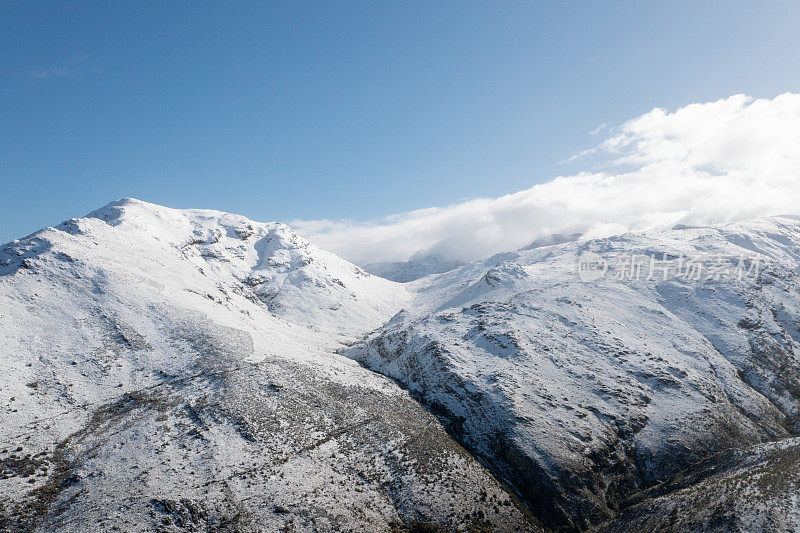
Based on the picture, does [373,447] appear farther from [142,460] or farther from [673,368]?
[673,368]

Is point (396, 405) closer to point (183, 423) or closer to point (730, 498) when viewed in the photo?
point (183, 423)

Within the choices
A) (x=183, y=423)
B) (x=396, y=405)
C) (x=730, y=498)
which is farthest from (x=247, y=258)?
(x=730, y=498)

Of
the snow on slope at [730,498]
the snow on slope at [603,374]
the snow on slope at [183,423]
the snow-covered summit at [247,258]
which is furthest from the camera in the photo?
the snow-covered summit at [247,258]

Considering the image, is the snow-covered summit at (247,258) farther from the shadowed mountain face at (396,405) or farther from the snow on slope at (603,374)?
the snow on slope at (603,374)

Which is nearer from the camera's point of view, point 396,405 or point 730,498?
point 730,498

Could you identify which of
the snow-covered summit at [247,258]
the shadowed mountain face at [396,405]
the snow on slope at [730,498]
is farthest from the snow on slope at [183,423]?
the snow-covered summit at [247,258]

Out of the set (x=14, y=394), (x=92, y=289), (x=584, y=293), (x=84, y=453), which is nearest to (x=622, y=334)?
(x=584, y=293)

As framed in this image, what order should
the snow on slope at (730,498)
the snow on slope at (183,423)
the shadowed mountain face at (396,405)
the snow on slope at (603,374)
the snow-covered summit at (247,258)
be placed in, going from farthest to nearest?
the snow-covered summit at (247,258) < the snow on slope at (603,374) < the shadowed mountain face at (396,405) < the snow on slope at (183,423) < the snow on slope at (730,498)

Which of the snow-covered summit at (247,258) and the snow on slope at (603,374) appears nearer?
the snow on slope at (603,374)
